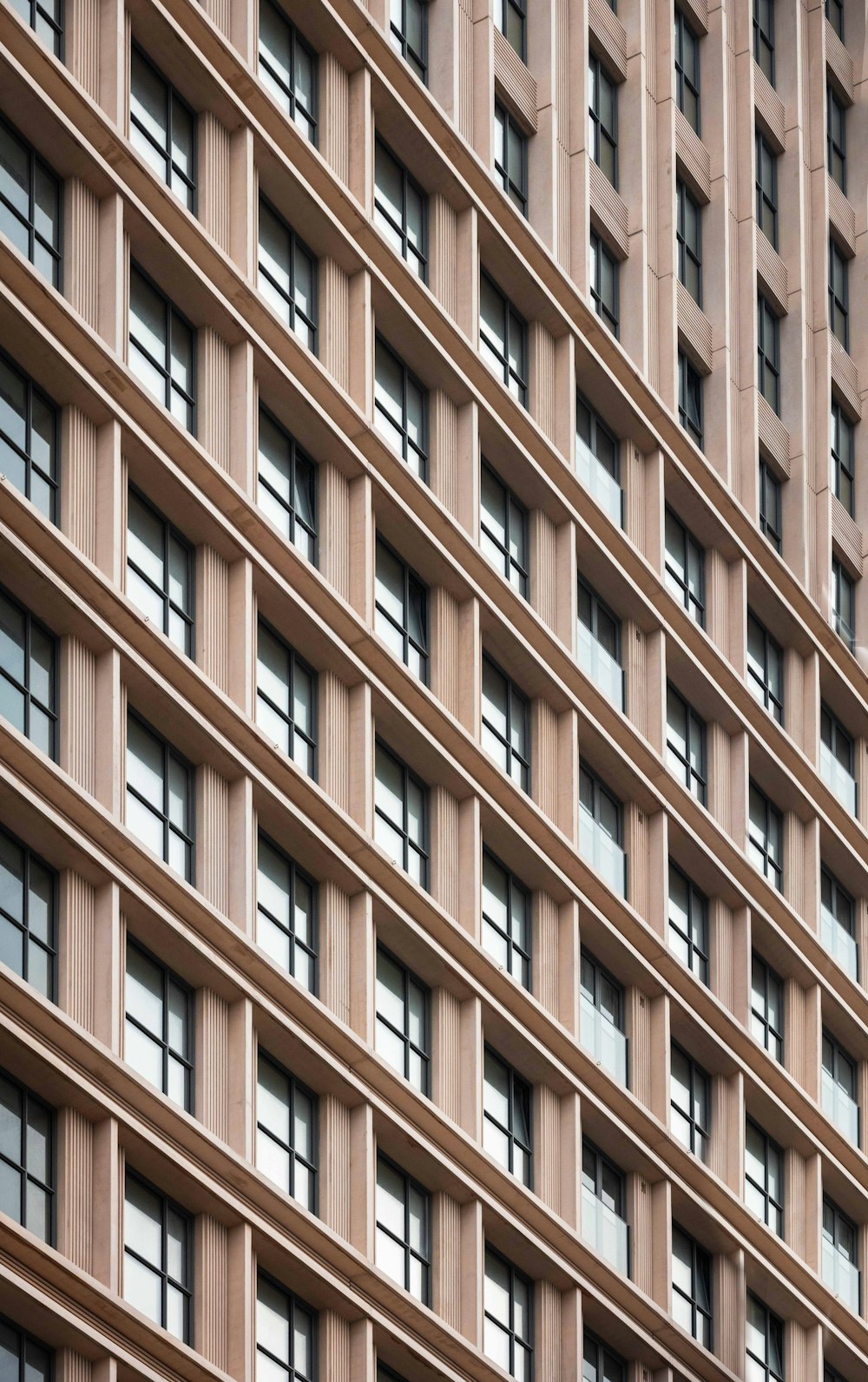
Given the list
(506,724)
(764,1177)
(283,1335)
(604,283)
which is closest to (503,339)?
(604,283)

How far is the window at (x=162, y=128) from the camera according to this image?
150 ft

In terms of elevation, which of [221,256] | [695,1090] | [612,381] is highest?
[612,381]

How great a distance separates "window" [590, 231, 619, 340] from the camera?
57219 millimetres

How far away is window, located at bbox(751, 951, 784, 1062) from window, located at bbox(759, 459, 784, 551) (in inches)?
338

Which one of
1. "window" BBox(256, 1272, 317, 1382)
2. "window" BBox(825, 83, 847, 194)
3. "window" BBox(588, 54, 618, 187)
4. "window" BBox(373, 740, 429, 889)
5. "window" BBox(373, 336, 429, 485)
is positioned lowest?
"window" BBox(256, 1272, 317, 1382)

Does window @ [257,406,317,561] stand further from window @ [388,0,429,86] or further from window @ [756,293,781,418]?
window @ [756,293,781,418]

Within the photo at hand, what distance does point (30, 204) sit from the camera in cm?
4284

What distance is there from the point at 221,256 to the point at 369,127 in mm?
6065

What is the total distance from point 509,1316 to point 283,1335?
20.4 feet

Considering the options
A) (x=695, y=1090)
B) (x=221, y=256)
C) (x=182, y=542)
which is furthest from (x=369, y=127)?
(x=695, y=1090)

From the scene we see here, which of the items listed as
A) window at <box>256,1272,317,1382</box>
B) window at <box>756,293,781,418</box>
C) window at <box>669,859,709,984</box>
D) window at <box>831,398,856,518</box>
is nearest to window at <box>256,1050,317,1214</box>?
window at <box>256,1272,317,1382</box>

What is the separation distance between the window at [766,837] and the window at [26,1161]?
899 inches

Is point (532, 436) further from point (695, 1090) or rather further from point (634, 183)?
point (695, 1090)

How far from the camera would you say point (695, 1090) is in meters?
55.5
